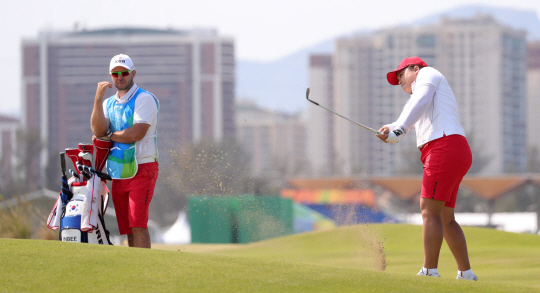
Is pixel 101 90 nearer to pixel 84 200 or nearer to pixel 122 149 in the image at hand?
pixel 122 149

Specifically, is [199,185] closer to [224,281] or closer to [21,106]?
[224,281]

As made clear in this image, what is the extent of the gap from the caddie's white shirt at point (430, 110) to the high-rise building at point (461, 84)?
155 m

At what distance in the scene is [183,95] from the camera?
560 ft

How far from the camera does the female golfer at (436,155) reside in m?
5.45

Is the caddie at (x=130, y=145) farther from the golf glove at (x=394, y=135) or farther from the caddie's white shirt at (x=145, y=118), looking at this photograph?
the golf glove at (x=394, y=135)

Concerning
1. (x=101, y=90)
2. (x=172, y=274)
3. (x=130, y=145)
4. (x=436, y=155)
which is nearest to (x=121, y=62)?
(x=101, y=90)

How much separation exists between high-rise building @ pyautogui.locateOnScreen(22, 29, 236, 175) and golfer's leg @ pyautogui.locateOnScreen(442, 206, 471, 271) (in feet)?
512

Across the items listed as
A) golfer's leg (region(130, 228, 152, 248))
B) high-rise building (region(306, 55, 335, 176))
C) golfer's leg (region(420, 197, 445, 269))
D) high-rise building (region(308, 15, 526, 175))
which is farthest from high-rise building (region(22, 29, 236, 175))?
golfer's leg (region(420, 197, 445, 269))

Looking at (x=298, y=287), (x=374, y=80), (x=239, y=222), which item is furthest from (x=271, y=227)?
(x=374, y=80)

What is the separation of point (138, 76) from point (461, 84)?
71.7 m

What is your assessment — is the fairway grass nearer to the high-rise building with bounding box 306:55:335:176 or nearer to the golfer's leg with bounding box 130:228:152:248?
the golfer's leg with bounding box 130:228:152:248

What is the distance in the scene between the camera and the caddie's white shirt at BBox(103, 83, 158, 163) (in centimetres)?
597

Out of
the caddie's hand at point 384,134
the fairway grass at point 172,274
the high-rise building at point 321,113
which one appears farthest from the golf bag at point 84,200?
the high-rise building at point 321,113

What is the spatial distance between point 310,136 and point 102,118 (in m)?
184
